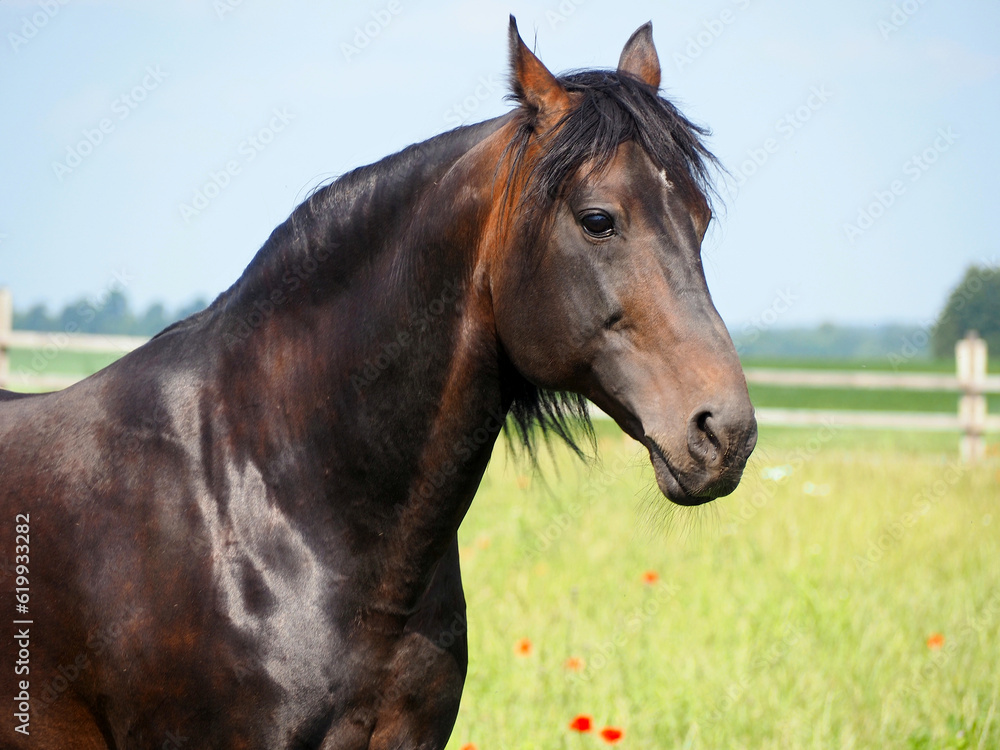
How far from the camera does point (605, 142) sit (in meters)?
2.01

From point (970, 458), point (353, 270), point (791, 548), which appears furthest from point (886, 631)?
point (970, 458)

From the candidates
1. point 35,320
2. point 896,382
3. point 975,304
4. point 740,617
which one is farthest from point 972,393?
point 35,320

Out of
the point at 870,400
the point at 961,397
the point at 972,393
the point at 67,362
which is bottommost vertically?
the point at 870,400

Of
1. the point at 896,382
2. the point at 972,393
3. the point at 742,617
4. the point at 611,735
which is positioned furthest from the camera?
the point at 896,382

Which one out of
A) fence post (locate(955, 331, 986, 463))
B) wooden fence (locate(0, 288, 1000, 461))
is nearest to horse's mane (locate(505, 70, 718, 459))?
wooden fence (locate(0, 288, 1000, 461))

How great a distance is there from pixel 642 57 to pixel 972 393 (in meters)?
11.0

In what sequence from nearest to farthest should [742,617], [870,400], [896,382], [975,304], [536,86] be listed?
[536,86]
[742,617]
[975,304]
[896,382]
[870,400]

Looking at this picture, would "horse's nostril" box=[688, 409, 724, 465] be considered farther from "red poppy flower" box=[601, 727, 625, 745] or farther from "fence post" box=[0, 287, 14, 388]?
"fence post" box=[0, 287, 14, 388]

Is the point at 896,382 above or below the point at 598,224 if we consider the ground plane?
below

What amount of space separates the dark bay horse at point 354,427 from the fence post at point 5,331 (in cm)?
1088

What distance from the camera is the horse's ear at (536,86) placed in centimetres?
215

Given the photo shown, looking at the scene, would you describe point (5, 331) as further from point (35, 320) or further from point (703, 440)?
point (703, 440)

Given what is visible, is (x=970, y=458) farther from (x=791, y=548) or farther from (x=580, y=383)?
(x=580, y=383)

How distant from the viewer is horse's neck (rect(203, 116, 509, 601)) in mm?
2197
